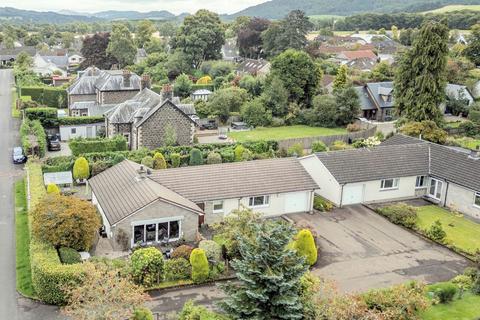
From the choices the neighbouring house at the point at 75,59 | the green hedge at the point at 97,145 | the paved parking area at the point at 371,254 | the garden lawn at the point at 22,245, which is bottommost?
the paved parking area at the point at 371,254

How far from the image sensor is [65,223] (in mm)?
27047

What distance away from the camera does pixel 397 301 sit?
23.0 meters

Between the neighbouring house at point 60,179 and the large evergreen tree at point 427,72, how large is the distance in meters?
40.2

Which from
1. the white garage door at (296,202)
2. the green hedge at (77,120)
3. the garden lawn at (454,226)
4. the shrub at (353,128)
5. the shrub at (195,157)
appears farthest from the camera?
the shrub at (353,128)

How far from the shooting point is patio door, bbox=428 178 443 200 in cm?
4141

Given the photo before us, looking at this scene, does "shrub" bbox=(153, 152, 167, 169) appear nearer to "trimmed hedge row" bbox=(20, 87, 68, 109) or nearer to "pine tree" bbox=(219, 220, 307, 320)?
"pine tree" bbox=(219, 220, 307, 320)

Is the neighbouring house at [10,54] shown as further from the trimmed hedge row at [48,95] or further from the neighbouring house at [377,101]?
the neighbouring house at [377,101]

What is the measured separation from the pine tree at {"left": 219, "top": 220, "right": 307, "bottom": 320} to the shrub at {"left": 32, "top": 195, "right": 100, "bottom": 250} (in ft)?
36.2

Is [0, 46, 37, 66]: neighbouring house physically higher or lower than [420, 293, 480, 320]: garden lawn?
higher

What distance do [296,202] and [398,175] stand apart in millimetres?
9255

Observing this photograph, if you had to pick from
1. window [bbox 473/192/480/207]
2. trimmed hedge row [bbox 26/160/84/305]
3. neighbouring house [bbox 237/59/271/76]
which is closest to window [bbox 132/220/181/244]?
trimmed hedge row [bbox 26/160/84/305]

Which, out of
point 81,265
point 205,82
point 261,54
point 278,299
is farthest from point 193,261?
point 261,54

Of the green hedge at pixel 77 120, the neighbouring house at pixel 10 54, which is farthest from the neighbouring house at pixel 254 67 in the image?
the neighbouring house at pixel 10 54

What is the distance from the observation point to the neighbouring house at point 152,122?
166 feet
